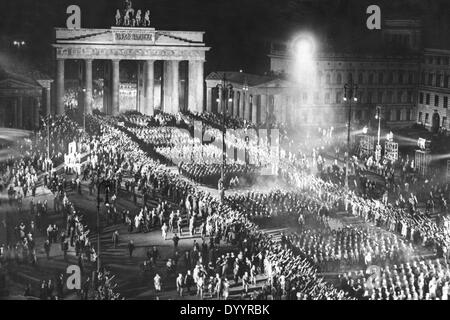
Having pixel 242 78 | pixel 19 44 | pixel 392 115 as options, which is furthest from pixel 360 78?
pixel 19 44

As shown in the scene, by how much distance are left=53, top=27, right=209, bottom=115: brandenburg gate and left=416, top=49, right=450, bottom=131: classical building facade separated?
90.5 ft

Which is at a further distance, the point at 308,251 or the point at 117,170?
the point at 117,170

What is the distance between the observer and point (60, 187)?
154 ft

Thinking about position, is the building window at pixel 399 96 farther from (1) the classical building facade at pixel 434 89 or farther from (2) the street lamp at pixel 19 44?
(2) the street lamp at pixel 19 44

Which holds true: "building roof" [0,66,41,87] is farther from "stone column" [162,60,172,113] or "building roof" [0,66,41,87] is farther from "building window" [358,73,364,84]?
"building window" [358,73,364,84]

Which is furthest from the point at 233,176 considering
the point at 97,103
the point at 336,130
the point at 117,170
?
the point at 97,103

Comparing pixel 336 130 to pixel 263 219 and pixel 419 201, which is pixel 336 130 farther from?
pixel 263 219

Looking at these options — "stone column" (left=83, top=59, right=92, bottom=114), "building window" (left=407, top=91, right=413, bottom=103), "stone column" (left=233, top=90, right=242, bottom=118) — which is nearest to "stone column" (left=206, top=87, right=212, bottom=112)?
"stone column" (left=233, top=90, right=242, bottom=118)

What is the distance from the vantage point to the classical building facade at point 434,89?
8850 centimetres

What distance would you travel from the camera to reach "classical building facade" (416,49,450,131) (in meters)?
88.5

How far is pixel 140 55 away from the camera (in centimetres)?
9656

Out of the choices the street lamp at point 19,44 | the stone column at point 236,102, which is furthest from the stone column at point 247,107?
the street lamp at point 19,44

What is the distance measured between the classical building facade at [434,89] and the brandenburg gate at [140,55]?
27575 millimetres

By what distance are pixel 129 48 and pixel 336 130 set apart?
27.5 metres
